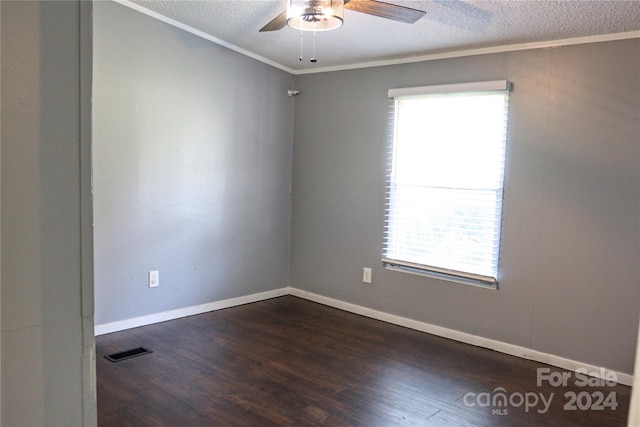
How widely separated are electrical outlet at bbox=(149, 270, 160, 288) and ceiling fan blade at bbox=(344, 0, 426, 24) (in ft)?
7.96

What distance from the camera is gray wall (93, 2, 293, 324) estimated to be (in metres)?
3.29

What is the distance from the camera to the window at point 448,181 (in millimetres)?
3475

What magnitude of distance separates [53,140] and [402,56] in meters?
3.72

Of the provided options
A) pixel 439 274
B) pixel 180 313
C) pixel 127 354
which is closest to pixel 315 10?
pixel 439 274

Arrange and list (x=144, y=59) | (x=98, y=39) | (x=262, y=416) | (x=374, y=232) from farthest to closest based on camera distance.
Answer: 1. (x=374, y=232)
2. (x=144, y=59)
3. (x=98, y=39)
4. (x=262, y=416)

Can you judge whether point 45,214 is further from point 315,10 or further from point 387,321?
point 387,321

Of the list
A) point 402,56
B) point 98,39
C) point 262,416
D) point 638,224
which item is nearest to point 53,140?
point 262,416

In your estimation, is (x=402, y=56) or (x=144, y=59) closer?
(x=144, y=59)

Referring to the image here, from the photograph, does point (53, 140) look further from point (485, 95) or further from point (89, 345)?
point (485, 95)

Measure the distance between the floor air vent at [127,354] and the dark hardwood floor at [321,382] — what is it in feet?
0.20

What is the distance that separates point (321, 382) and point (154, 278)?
1.64 m

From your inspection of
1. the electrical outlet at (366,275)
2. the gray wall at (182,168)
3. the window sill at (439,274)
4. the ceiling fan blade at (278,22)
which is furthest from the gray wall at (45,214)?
the electrical outlet at (366,275)

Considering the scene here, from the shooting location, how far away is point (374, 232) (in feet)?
13.6

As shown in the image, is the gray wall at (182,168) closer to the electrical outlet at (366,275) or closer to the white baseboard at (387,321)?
the white baseboard at (387,321)
